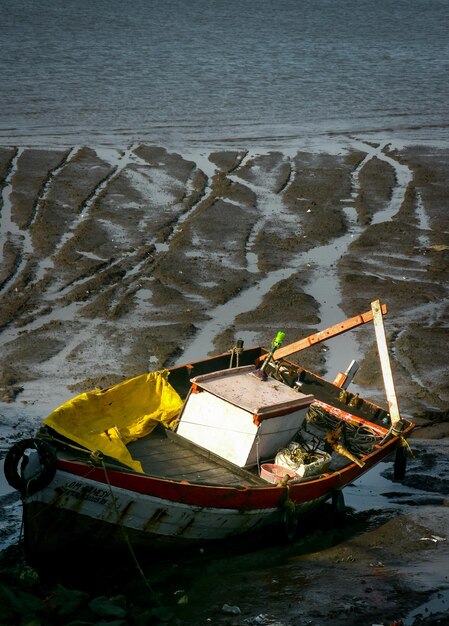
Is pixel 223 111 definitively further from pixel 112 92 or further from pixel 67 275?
pixel 67 275

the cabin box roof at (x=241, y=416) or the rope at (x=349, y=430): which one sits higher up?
the cabin box roof at (x=241, y=416)

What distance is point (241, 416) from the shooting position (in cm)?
1398

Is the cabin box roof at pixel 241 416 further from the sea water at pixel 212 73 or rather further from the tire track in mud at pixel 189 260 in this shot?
the sea water at pixel 212 73

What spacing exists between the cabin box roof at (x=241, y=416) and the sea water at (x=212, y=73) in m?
19.2

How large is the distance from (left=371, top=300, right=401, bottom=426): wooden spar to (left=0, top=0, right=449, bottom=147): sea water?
18.3 m

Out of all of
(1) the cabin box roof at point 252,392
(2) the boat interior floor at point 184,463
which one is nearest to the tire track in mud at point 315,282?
(1) the cabin box roof at point 252,392

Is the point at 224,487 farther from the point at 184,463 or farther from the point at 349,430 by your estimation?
the point at 349,430

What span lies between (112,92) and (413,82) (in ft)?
47.4

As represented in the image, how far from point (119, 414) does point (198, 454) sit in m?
1.40

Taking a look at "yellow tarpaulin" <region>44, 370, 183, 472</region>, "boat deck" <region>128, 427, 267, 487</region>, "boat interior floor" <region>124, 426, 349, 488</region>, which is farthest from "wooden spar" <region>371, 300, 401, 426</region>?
"yellow tarpaulin" <region>44, 370, 183, 472</region>

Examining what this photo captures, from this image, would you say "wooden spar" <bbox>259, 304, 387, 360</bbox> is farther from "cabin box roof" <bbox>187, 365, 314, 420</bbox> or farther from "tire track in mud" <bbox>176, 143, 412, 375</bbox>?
"tire track in mud" <bbox>176, 143, 412, 375</bbox>

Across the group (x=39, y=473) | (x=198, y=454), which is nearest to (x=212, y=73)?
(x=198, y=454)

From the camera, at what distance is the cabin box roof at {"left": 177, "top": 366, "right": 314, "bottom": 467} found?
1395 cm

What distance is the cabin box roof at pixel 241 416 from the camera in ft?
45.8
